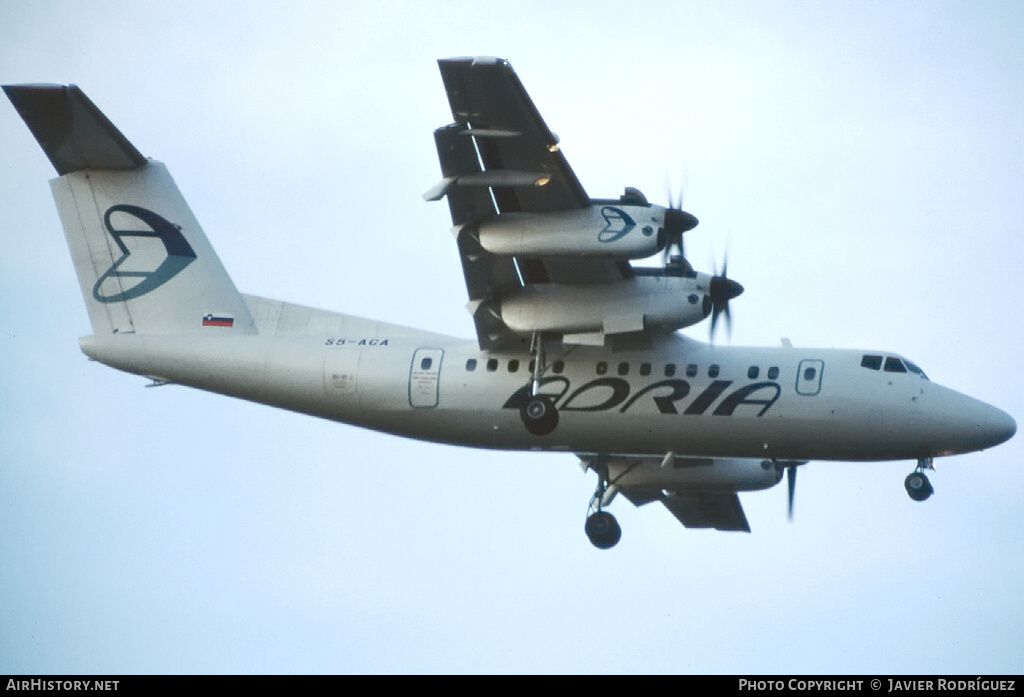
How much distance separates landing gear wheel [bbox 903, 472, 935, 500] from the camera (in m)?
26.2

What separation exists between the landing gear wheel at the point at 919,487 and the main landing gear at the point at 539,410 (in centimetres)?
599

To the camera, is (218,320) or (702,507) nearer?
(218,320)

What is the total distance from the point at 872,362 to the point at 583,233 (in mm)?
5656

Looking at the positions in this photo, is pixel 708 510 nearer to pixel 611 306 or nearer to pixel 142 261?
pixel 611 306

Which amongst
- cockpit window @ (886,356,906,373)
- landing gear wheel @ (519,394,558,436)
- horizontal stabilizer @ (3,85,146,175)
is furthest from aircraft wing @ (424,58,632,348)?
horizontal stabilizer @ (3,85,146,175)

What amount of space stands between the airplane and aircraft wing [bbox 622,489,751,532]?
9.13 feet

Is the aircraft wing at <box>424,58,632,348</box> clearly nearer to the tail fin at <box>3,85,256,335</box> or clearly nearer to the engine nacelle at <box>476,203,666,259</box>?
the engine nacelle at <box>476,203,666,259</box>

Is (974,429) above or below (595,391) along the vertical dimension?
below

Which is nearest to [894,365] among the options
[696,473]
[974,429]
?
→ [974,429]

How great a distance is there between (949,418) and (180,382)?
43.1 feet

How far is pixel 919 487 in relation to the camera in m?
26.2

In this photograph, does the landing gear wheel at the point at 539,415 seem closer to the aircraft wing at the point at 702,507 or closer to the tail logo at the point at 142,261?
the aircraft wing at the point at 702,507

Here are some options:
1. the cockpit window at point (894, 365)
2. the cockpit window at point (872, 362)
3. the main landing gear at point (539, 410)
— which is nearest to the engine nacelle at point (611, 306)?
the main landing gear at point (539, 410)

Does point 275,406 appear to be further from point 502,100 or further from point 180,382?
point 502,100
